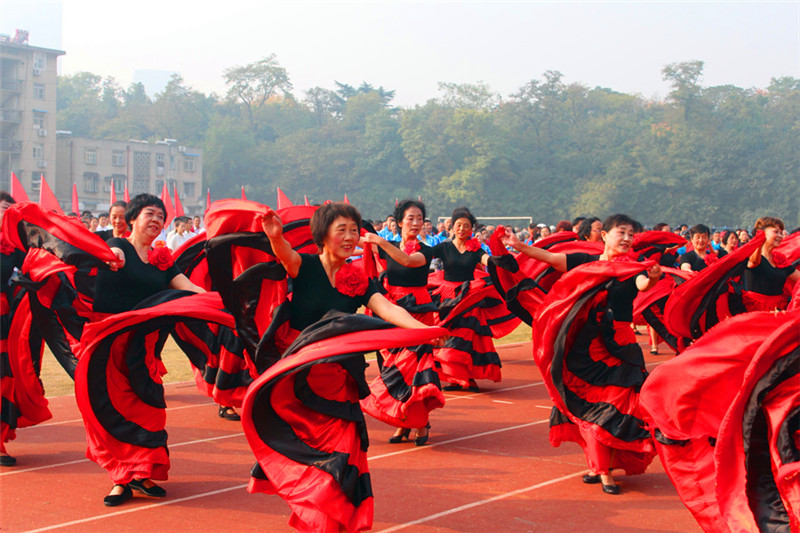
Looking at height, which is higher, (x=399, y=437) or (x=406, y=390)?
(x=406, y=390)

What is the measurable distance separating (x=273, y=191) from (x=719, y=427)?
207ft

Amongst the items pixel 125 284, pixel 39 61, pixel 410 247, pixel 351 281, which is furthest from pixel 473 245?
pixel 39 61

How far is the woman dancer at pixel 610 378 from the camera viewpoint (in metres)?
5.69

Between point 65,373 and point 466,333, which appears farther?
point 65,373

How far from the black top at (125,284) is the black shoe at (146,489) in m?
1.11

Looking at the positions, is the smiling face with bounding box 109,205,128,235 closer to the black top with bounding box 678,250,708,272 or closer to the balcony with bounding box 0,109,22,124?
the black top with bounding box 678,250,708,272

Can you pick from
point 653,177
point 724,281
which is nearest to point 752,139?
point 653,177

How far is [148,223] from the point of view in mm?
5688

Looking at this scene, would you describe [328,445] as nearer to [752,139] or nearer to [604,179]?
[604,179]

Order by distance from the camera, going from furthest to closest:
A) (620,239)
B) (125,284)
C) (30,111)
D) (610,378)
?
(30,111) → (620,239) → (610,378) → (125,284)

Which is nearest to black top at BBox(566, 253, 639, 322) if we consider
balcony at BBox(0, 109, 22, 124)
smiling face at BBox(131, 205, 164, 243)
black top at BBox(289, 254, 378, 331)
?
black top at BBox(289, 254, 378, 331)

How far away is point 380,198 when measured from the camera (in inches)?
2530

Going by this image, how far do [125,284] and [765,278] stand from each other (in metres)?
6.54

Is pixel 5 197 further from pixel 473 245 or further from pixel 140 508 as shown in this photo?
pixel 473 245
